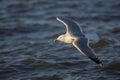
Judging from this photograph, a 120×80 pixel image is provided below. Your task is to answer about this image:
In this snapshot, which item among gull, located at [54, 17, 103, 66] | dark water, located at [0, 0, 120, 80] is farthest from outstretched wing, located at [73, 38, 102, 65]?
dark water, located at [0, 0, 120, 80]

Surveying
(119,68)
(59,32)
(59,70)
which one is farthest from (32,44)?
(119,68)

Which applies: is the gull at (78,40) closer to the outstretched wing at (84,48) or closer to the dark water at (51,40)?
the outstretched wing at (84,48)

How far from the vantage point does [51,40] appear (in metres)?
9.72

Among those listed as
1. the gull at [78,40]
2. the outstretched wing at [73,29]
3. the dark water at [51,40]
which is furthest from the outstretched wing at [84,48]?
the dark water at [51,40]

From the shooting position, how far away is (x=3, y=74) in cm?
803

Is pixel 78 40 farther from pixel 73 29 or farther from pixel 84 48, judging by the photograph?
pixel 73 29

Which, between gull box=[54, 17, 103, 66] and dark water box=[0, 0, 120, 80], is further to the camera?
dark water box=[0, 0, 120, 80]

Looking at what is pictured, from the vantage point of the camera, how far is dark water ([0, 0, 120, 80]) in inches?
317

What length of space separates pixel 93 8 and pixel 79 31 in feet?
11.6

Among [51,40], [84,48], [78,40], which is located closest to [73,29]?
[78,40]

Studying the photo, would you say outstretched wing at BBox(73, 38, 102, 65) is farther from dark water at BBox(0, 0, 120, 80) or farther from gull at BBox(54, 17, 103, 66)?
dark water at BBox(0, 0, 120, 80)

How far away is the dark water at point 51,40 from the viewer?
8055 millimetres

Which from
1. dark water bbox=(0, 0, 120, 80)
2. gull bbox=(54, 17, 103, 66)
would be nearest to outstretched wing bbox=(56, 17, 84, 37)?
gull bbox=(54, 17, 103, 66)

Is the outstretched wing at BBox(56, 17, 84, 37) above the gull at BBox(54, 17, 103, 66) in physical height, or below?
above
